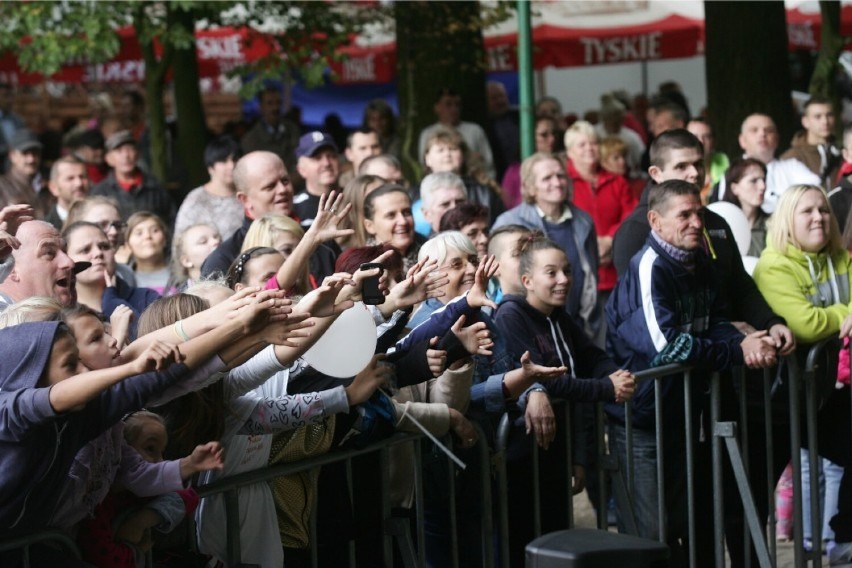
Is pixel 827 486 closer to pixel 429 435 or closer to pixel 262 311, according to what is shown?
pixel 429 435

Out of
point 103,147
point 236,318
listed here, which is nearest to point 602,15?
point 103,147

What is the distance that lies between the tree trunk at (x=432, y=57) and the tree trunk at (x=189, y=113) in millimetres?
2513

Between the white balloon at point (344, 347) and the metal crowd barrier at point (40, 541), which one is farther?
the white balloon at point (344, 347)

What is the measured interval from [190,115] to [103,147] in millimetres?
2844

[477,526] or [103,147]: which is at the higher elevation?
[103,147]

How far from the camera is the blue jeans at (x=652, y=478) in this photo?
20.8 ft

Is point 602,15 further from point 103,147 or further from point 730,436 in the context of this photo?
point 730,436

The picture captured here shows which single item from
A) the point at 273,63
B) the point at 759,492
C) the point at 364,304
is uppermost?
the point at 273,63

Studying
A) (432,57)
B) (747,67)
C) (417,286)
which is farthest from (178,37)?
(417,286)

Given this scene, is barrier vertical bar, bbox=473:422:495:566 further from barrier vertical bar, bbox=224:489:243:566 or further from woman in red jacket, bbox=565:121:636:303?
woman in red jacket, bbox=565:121:636:303

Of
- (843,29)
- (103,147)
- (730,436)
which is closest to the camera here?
(730,436)

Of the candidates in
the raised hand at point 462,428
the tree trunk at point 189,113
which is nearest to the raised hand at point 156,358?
the raised hand at point 462,428

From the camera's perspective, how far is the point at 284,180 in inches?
301

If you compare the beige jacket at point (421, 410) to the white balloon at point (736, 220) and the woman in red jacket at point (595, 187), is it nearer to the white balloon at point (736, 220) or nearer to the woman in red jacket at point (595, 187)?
the white balloon at point (736, 220)
